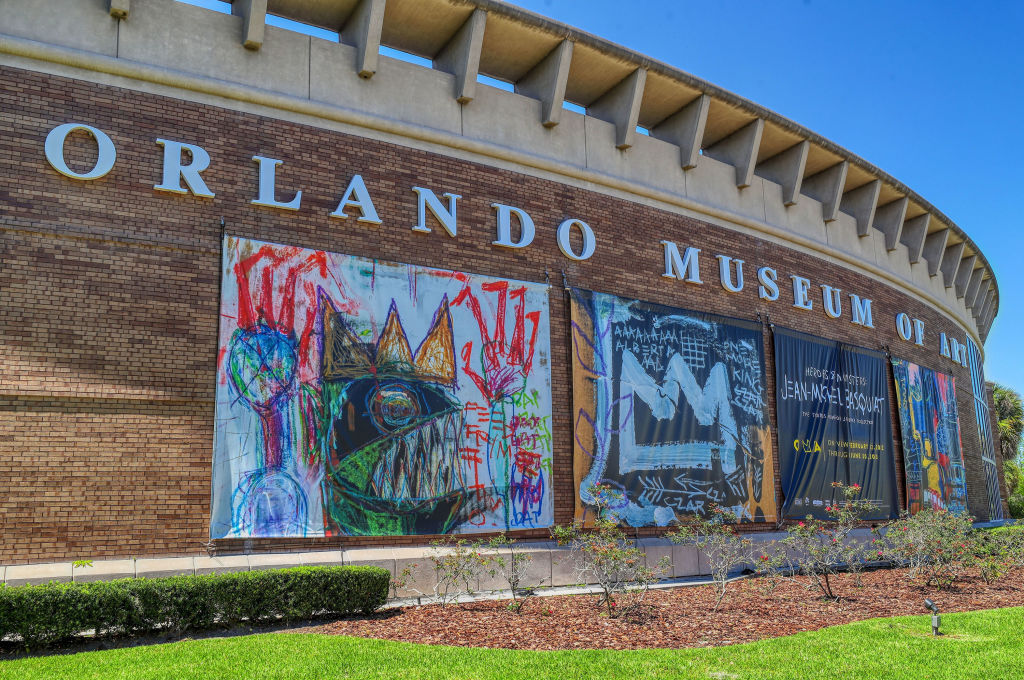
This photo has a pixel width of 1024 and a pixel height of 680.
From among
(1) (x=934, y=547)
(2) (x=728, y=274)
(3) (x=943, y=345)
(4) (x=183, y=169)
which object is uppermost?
(4) (x=183, y=169)

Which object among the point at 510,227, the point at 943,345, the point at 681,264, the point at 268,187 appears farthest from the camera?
the point at 943,345

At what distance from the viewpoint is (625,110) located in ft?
54.6

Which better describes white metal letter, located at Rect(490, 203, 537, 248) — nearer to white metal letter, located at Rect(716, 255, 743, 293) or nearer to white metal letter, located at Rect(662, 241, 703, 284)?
white metal letter, located at Rect(662, 241, 703, 284)

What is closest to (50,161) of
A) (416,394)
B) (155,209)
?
(155,209)

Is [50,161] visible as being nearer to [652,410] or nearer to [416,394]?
[416,394]

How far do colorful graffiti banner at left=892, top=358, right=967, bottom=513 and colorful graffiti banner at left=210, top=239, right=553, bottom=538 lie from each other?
12.3 meters

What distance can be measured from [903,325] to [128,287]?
66.0 feet

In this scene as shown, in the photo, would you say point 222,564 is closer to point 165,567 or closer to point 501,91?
point 165,567

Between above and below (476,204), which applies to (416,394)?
below

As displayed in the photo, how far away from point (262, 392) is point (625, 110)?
369 inches

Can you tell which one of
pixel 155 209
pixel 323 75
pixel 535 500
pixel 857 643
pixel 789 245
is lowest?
pixel 857 643

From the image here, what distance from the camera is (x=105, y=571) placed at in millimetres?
10242

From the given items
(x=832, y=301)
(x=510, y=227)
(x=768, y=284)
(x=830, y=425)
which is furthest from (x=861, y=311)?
(x=510, y=227)

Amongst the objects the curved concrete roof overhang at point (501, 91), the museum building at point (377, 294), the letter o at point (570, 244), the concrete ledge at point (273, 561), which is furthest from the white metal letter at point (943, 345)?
the concrete ledge at point (273, 561)
